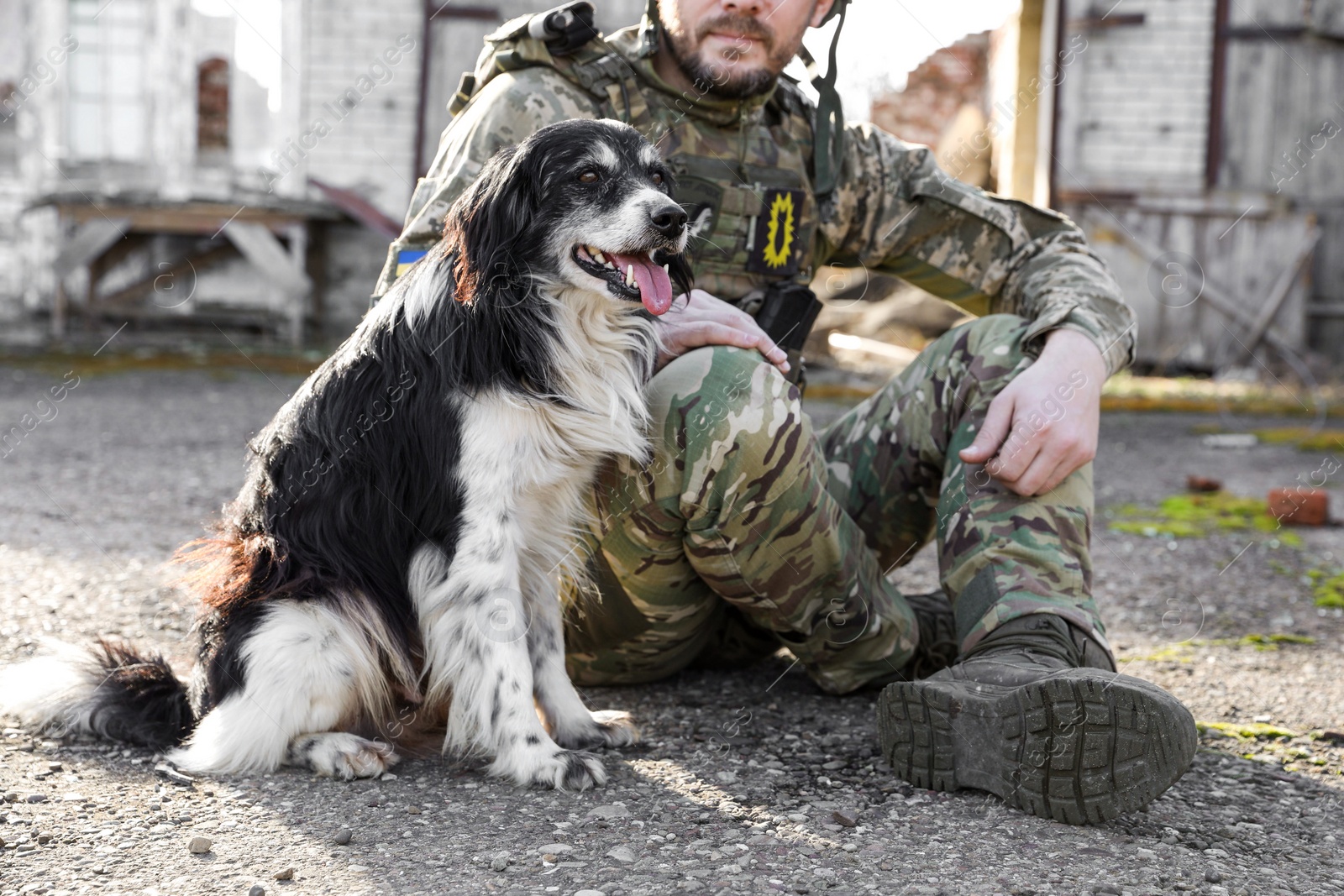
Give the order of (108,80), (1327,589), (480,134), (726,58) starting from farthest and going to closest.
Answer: (108,80), (1327,589), (726,58), (480,134)

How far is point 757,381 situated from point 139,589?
87.5 inches

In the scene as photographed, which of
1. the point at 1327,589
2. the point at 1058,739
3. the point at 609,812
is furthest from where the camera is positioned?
the point at 1327,589

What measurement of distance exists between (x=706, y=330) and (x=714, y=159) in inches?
24.6

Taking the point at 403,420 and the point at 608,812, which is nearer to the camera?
the point at 608,812

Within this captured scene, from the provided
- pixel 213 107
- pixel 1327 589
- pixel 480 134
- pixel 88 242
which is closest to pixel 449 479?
pixel 480 134

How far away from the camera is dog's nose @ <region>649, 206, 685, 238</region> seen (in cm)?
223

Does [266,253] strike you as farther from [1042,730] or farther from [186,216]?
[1042,730]

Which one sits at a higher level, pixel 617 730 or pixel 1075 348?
pixel 1075 348

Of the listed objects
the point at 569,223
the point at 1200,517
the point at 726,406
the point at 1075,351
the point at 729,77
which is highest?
the point at 729,77

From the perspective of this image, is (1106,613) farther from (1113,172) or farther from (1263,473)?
(1113,172)

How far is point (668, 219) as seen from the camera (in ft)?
7.34

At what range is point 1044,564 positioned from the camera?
2.41 metres

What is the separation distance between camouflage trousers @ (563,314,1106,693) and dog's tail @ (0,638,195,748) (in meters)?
0.87

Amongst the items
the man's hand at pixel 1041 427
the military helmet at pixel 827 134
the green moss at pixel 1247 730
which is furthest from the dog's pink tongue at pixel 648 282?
the green moss at pixel 1247 730
